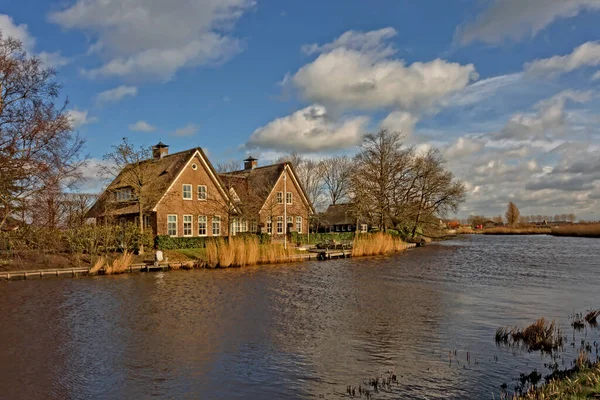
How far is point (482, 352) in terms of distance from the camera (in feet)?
30.1

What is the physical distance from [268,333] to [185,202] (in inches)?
982

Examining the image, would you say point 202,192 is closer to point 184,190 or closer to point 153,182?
point 184,190

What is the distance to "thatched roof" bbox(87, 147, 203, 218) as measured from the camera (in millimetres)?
31656

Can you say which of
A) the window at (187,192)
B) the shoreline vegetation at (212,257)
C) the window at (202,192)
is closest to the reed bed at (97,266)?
the shoreline vegetation at (212,257)

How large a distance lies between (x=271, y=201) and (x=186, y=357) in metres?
30.9

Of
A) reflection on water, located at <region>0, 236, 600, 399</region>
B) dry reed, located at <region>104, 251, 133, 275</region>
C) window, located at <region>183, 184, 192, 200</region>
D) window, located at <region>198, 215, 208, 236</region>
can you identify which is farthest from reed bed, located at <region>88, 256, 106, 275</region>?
window, located at <region>198, 215, 208, 236</region>

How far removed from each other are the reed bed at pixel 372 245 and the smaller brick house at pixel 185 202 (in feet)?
20.5

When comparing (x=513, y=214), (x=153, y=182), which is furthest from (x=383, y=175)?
(x=513, y=214)

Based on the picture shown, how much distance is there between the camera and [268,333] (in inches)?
435

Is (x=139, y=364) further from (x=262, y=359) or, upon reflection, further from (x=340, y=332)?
(x=340, y=332)

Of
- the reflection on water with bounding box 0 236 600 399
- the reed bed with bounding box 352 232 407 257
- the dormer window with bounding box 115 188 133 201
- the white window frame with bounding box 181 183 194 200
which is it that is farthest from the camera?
the dormer window with bounding box 115 188 133 201

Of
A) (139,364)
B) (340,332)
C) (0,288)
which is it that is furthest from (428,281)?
(0,288)

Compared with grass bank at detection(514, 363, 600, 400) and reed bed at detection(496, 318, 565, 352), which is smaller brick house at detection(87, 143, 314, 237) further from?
grass bank at detection(514, 363, 600, 400)

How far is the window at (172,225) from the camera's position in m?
33.3
